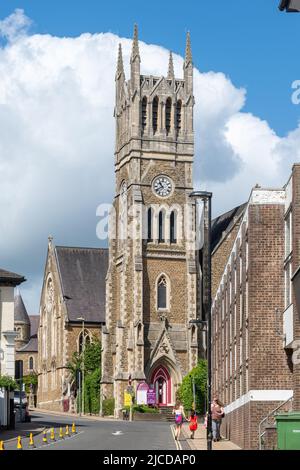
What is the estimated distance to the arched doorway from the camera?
284 ft

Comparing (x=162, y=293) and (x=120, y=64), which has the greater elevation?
(x=120, y=64)

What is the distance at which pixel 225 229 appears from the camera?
93188 mm

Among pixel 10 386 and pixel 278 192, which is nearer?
pixel 278 192

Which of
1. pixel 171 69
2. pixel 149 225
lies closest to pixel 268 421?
pixel 149 225

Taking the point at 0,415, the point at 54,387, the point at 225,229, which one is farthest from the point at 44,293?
the point at 0,415

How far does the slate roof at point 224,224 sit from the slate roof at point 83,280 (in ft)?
46.3

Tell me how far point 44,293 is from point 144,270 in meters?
28.6

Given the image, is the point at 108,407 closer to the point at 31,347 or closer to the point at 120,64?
the point at 120,64

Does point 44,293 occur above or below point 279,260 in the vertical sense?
above

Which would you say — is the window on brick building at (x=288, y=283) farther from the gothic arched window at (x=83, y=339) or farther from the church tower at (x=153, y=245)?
the gothic arched window at (x=83, y=339)

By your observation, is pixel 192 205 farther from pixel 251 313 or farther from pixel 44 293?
pixel 251 313

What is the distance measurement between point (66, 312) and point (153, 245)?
1841 cm

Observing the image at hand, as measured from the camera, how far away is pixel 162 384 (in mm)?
87125

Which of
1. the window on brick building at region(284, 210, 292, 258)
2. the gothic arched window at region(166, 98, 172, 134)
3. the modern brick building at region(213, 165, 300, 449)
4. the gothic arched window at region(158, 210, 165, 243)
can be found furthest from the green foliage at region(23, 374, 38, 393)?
the window on brick building at region(284, 210, 292, 258)
